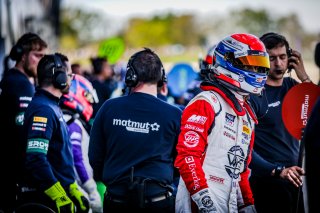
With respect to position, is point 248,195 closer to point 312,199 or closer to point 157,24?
point 312,199

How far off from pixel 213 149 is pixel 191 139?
0.67 feet

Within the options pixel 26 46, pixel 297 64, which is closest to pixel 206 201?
pixel 297 64

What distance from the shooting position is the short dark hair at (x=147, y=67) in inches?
174

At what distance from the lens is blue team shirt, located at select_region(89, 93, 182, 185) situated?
424 centimetres

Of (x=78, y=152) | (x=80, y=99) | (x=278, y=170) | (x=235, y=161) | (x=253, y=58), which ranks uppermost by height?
(x=253, y=58)

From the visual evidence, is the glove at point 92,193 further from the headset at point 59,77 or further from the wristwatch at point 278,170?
the wristwatch at point 278,170

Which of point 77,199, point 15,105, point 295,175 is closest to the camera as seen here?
point 295,175

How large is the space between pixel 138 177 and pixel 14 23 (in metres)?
8.26

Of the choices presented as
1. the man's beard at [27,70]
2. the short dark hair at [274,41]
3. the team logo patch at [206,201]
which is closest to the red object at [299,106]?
the short dark hair at [274,41]

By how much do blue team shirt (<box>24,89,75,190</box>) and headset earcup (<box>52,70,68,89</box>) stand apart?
117mm

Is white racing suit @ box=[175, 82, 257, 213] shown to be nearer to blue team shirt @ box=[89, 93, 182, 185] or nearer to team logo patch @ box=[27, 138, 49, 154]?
blue team shirt @ box=[89, 93, 182, 185]

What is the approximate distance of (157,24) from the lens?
122 metres

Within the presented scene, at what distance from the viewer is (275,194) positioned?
5461 millimetres

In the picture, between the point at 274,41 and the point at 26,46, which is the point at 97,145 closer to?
the point at 274,41
